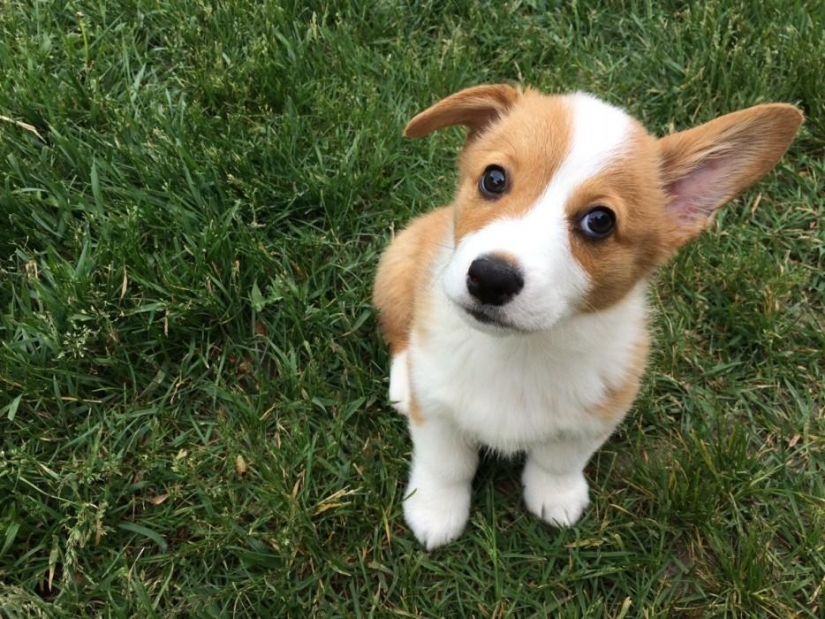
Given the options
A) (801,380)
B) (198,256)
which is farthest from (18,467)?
(801,380)

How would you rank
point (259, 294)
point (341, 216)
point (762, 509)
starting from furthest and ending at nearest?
point (341, 216) < point (259, 294) < point (762, 509)

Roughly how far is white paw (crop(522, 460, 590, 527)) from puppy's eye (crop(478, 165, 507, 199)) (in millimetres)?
1314

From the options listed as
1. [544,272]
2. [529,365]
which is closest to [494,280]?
[544,272]

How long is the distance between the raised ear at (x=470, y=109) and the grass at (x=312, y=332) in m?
1.27

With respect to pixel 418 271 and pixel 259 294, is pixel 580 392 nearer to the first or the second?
pixel 418 271

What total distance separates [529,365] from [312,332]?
4.28ft

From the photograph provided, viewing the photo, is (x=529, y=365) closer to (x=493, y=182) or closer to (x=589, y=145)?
(x=493, y=182)

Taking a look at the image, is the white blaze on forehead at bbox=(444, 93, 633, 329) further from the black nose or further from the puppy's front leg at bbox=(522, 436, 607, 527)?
the puppy's front leg at bbox=(522, 436, 607, 527)

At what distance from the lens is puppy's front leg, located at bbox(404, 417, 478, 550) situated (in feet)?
9.86

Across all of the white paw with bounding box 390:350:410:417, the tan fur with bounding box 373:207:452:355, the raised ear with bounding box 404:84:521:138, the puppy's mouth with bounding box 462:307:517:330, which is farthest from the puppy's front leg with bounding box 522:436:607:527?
the raised ear with bounding box 404:84:521:138

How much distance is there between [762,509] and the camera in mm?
3277

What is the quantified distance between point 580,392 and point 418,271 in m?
0.82

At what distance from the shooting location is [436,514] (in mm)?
3107

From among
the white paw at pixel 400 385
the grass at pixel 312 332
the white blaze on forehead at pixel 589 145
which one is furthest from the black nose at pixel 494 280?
the grass at pixel 312 332
